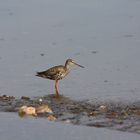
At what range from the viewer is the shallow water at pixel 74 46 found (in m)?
13.6

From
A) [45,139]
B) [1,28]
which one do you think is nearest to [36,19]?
[1,28]

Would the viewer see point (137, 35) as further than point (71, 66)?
Yes

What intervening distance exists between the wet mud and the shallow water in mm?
326

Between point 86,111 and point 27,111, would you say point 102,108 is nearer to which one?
point 86,111

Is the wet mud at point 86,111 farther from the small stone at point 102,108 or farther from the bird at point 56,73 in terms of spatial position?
the bird at point 56,73

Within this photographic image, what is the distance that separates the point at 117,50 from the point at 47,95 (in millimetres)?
3400

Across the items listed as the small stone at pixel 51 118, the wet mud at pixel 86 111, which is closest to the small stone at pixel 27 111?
the wet mud at pixel 86 111

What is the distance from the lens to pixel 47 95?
13.3m

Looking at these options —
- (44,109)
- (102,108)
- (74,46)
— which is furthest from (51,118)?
(74,46)

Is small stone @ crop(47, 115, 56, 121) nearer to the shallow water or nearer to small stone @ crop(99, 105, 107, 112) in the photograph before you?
small stone @ crop(99, 105, 107, 112)

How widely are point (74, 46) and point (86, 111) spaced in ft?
16.7

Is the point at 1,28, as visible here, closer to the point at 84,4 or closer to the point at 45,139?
the point at 84,4

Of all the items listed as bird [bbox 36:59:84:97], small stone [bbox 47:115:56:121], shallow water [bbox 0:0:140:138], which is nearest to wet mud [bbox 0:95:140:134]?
small stone [bbox 47:115:56:121]

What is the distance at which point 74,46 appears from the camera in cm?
1683
